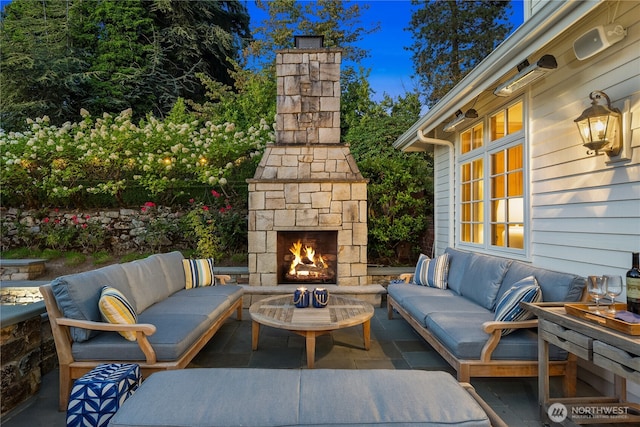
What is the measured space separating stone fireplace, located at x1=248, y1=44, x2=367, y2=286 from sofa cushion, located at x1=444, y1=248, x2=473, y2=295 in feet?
4.54

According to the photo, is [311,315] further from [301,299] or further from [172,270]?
[172,270]

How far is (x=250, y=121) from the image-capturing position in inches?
343

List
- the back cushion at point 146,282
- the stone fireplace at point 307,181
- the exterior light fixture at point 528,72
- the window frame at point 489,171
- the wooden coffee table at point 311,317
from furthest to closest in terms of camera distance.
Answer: the stone fireplace at point 307,181
the window frame at point 489,171
the back cushion at point 146,282
the wooden coffee table at point 311,317
the exterior light fixture at point 528,72

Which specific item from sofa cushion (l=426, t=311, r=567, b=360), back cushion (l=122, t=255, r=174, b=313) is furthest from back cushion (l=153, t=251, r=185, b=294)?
sofa cushion (l=426, t=311, r=567, b=360)

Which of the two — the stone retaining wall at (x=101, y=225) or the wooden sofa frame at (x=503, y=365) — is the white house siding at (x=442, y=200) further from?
the stone retaining wall at (x=101, y=225)

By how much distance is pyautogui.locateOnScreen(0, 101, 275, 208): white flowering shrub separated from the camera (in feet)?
21.0

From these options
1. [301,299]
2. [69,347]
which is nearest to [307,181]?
[301,299]

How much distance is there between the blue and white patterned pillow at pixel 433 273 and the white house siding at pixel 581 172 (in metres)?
1.08

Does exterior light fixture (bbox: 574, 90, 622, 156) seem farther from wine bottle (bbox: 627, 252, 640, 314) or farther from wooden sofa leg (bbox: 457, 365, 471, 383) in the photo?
wooden sofa leg (bbox: 457, 365, 471, 383)

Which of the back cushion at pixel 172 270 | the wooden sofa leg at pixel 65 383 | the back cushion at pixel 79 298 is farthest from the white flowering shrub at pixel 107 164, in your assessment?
the wooden sofa leg at pixel 65 383

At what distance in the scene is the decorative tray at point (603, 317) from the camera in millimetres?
1705

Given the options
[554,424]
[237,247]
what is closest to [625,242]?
[554,424]

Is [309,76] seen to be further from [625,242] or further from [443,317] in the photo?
[625,242]

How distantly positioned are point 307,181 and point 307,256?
123cm
